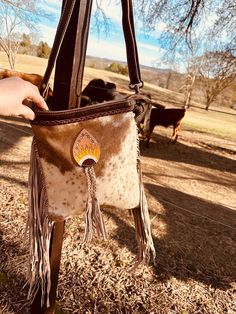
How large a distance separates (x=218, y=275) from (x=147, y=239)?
1651mm

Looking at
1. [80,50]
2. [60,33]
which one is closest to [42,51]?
[80,50]

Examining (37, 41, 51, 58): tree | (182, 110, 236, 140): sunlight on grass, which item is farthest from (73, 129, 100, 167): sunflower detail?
(37, 41, 51, 58): tree

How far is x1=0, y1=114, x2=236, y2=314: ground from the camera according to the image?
89.0 inches

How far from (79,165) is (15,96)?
0.36 meters

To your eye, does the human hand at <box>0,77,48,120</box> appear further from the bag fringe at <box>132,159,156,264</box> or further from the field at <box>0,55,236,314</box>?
the field at <box>0,55,236,314</box>

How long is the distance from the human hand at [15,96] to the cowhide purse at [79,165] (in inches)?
3.3

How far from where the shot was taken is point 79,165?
1307mm

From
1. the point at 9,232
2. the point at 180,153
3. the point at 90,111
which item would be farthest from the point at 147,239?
the point at 180,153

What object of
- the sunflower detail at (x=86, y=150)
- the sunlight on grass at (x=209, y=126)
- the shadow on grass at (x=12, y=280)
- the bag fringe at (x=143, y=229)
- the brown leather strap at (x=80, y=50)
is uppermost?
the brown leather strap at (x=80, y=50)

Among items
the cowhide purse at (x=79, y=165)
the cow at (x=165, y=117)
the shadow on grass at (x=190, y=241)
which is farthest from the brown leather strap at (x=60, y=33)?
the cow at (x=165, y=117)

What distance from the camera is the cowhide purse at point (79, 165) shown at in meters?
1.26

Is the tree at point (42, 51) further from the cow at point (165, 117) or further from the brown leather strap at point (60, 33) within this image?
the brown leather strap at point (60, 33)

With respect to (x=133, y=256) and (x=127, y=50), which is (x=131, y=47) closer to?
(x=127, y=50)

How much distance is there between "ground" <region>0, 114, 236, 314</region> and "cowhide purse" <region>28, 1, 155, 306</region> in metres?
0.48
